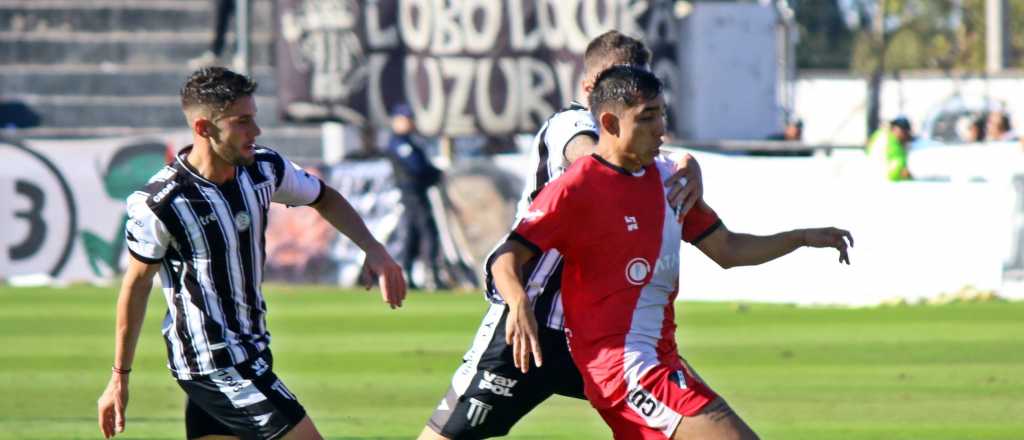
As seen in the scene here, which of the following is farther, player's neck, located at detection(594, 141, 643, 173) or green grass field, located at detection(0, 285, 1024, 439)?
green grass field, located at detection(0, 285, 1024, 439)

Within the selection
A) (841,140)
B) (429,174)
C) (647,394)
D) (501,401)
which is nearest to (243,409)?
(501,401)

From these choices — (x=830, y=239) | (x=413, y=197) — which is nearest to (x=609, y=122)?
(x=830, y=239)

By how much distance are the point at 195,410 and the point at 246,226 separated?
0.73m

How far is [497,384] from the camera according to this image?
6.90 m

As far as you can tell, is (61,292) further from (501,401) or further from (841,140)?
(841,140)

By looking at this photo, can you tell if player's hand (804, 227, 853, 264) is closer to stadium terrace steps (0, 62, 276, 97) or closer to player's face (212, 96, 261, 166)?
player's face (212, 96, 261, 166)

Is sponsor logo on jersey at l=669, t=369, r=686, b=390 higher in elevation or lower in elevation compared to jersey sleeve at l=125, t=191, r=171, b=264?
lower

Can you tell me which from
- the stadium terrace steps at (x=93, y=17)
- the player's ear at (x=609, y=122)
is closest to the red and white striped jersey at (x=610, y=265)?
the player's ear at (x=609, y=122)

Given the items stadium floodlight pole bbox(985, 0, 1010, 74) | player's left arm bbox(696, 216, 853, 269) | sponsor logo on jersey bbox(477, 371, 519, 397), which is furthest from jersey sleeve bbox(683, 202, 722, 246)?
stadium floodlight pole bbox(985, 0, 1010, 74)

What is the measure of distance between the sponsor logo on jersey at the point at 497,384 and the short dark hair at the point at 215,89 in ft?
4.42

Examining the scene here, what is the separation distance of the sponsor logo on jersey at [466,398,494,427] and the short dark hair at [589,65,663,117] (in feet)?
3.96

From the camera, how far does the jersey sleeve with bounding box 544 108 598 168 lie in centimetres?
700

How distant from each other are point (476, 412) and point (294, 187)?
1097 mm

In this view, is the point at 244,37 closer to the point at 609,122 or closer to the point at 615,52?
the point at 615,52
